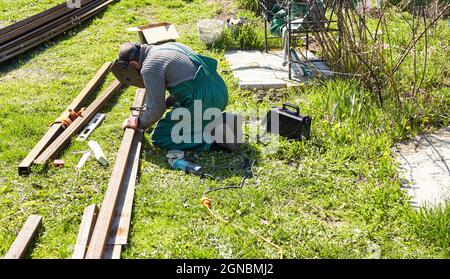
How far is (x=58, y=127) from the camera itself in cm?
611

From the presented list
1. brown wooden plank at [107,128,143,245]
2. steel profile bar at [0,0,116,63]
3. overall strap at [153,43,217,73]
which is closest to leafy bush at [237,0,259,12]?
steel profile bar at [0,0,116,63]

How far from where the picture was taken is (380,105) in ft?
20.9

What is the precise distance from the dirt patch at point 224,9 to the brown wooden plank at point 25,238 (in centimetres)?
717

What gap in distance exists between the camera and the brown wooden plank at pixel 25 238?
159 inches

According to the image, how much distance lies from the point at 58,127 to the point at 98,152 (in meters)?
0.82

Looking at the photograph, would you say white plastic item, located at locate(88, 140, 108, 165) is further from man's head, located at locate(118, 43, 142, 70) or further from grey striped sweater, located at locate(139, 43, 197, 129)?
man's head, located at locate(118, 43, 142, 70)

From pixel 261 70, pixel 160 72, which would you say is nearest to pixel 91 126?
pixel 160 72

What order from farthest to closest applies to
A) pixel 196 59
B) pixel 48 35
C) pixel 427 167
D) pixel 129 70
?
pixel 48 35 → pixel 196 59 → pixel 129 70 → pixel 427 167

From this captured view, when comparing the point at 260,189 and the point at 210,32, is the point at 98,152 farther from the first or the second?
the point at 210,32

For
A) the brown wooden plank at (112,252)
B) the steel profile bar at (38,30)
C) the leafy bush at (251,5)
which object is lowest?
the brown wooden plank at (112,252)

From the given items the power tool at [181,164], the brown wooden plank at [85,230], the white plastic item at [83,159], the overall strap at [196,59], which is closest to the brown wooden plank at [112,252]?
the brown wooden plank at [85,230]

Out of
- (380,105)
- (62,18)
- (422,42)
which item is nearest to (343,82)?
(380,105)

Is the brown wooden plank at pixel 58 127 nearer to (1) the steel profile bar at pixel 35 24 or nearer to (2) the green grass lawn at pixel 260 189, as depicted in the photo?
(2) the green grass lawn at pixel 260 189
